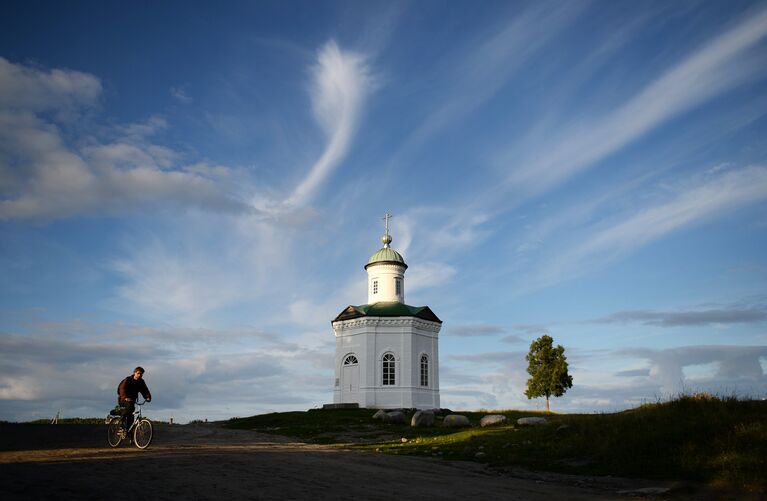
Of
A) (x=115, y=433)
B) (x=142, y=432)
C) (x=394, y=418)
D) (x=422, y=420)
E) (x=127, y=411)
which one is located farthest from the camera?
(x=394, y=418)

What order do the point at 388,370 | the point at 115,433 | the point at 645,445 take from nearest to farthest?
the point at 645,445 < the point at 115,433 < the point at 388,370

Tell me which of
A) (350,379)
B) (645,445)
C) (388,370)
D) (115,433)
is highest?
(388,370)

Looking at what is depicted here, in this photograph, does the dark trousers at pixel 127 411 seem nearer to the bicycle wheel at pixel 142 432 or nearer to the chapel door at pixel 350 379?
the bicycle wheel at pixel 142 432

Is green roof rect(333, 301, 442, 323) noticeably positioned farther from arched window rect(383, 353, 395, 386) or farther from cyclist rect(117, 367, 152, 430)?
cyclist rect(117, 367, 152, 430)

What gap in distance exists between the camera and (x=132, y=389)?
1508 cm

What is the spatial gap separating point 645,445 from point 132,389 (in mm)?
12553

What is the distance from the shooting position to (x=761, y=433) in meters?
12.5

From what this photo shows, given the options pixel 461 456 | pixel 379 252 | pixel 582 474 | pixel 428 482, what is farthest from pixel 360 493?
pixel 379 252

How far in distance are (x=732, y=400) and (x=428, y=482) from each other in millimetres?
9378

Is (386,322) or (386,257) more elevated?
(386,257)

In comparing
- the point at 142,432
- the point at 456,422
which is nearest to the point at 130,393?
the point at 142,432

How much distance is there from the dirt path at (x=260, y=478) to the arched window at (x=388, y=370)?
23.2 m

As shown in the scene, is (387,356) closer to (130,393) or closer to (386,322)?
(386,322)

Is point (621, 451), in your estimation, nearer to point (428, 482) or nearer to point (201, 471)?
point (428, 482)
